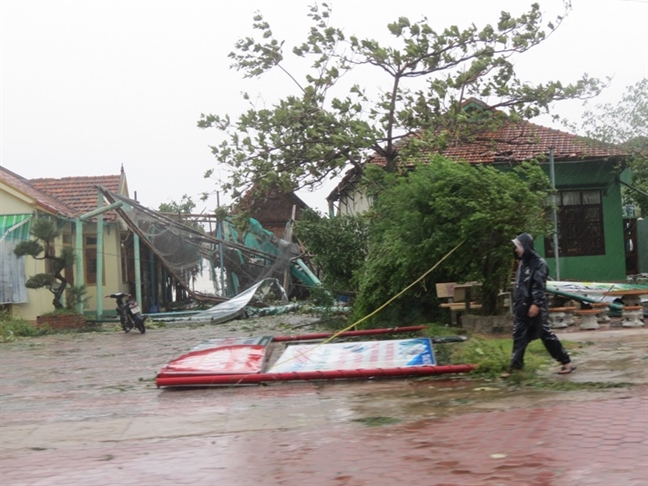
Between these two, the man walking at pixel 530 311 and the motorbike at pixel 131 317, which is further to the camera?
the motorbike at pixel 131 317

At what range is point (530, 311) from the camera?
8.38m

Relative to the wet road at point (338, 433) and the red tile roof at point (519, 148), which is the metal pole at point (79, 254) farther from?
the wet road at point (338, 433)

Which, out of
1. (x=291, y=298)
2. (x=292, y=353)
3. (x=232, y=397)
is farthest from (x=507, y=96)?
(x=291, y=298)

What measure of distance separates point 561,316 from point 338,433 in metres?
7.87

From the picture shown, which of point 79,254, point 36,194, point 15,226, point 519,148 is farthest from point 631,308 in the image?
point 36,194

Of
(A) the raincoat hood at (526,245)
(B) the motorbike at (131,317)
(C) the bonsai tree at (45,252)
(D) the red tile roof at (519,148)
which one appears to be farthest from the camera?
(C) the bonsai tree at (45,252)

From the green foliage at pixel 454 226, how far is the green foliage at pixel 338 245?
227cm

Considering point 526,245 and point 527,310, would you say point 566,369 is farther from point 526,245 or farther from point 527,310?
point 526,245

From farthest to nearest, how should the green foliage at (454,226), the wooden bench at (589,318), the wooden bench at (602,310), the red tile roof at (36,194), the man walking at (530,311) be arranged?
the red tile roof at (36,194) → the wooden bench at (602,310) → the wooden bench at (589,318) → the green foliage at (454,226) → the man walking at (530,311)

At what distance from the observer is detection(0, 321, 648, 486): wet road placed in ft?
17.7

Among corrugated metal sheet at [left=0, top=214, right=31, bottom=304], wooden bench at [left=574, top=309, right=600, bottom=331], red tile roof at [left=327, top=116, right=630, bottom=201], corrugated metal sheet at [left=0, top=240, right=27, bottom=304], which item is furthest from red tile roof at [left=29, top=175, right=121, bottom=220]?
wooden bench at [left=574, top=309, right=600, bottom=331]

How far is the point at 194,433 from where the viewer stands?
22.9 feet

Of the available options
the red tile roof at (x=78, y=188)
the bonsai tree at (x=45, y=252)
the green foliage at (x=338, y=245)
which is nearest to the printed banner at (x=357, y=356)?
the green foliage at (x=338, y=245)

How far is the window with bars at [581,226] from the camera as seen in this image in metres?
23.4
